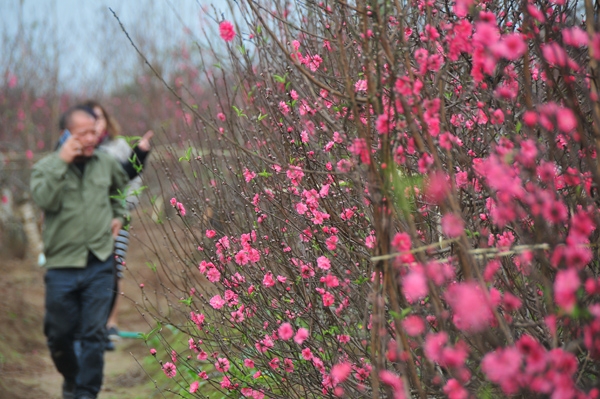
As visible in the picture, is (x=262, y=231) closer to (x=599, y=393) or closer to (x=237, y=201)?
(x=237, y=201)

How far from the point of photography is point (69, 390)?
4.37m

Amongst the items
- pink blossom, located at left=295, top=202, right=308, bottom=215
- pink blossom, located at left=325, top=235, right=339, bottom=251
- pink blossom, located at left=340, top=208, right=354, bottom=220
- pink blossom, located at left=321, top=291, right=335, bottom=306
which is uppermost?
pink blossom, located at left=295, top=202, right=308, bottom=215

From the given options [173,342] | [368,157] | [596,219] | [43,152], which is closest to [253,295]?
[368,157]

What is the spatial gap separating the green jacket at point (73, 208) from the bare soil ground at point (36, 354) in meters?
0.36

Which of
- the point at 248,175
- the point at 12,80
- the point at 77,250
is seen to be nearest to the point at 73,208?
the point at 77,250

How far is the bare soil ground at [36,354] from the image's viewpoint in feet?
17.1

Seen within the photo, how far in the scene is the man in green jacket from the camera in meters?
4.13

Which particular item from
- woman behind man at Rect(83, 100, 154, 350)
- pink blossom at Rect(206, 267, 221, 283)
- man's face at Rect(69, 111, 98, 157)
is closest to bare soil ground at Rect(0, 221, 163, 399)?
woman behind man at Rect(83, 100, 154, 350)

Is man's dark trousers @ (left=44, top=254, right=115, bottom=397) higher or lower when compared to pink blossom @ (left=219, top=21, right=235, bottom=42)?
lower

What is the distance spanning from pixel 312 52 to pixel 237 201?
87 cm

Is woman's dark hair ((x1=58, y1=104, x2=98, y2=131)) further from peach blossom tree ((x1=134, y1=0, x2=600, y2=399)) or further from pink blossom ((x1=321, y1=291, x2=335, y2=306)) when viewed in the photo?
pink blossom ((x1=321, y1=291, x2=335, y2=306))

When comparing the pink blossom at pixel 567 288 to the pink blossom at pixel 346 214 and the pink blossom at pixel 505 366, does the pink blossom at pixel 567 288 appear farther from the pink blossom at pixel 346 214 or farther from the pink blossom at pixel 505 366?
the pink blossom at pixel 346 214

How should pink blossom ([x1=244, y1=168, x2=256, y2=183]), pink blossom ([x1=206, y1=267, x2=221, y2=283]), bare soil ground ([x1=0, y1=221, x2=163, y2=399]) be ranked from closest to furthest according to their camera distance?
pink blossom ([x1=206, y1=267, x2=221, y2=283])
pink blossom ([x1=244, y1=168, x2=256, y2=183])
bare soil ground ([x1=0, y1=221, x2=163, y2=399])

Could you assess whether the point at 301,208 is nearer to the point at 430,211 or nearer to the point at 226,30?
the point at 430,211
